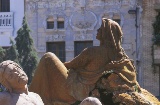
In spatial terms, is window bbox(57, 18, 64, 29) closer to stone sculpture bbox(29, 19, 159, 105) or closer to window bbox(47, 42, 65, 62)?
window bbox(47, 42, 65, 62)

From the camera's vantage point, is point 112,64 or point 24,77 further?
point 112,64

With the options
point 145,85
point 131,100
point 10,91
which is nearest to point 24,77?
point 10,91

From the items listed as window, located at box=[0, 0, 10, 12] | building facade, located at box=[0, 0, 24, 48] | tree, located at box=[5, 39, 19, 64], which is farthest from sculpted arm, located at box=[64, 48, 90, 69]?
window, located at box=[0, 0, 10, 12]

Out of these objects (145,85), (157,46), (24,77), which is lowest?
(145,85)

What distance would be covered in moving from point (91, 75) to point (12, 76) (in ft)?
17.8

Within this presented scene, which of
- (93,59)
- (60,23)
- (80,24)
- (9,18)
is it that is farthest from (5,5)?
(93,59)

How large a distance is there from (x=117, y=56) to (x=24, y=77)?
5.43 metres

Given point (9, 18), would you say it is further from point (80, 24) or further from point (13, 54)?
point (13, 54)

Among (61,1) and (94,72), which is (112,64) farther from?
(61,1)

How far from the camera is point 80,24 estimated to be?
3198 centimetres

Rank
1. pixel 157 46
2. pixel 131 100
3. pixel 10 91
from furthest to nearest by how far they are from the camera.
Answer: pixel 157 46 < pixel 131 100 < pixel 10 91

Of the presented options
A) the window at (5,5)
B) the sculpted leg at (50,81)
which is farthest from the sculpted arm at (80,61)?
the window at (5,5)

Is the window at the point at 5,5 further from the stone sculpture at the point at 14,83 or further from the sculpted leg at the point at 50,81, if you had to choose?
the stone sculpture at the point at 14,83

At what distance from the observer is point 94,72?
35.7 feet
